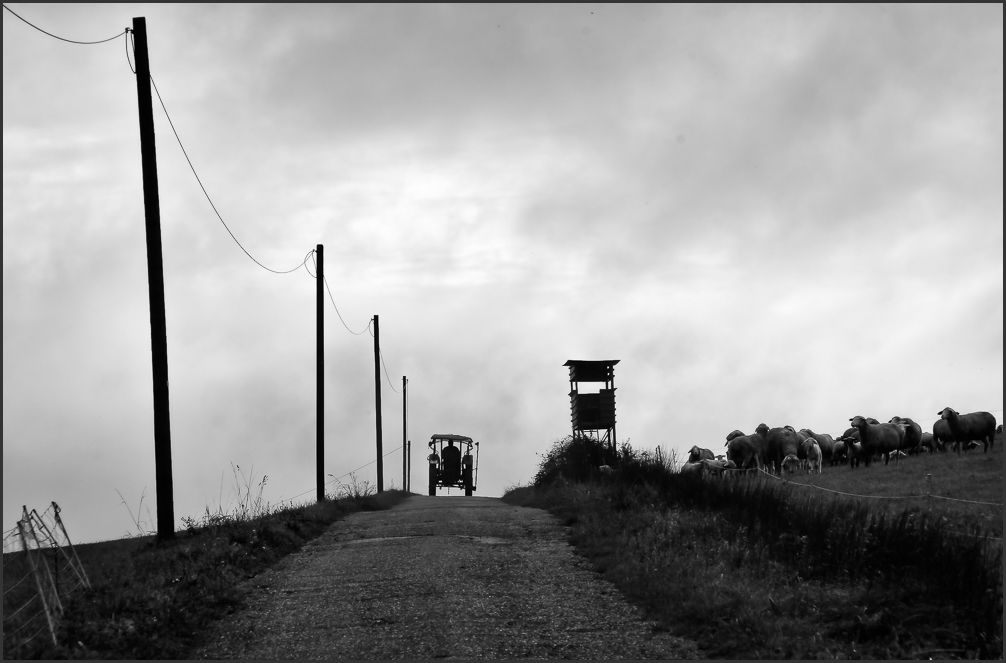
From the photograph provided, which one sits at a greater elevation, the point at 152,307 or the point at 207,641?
the point at 152,307

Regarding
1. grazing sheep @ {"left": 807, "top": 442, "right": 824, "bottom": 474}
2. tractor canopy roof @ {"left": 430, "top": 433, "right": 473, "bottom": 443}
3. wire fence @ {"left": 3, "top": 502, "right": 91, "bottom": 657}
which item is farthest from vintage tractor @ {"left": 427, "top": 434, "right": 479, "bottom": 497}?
wire fence @ {"left": 3, "top": 502, "right": 91, "bottom": 657}

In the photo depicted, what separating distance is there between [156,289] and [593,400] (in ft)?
85.3

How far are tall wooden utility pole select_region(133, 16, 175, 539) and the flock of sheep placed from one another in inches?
937

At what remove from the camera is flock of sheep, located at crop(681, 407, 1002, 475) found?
125ft

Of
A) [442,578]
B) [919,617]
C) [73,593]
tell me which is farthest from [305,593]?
[919,617]

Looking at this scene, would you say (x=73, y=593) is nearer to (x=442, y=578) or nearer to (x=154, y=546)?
(x=442, y=578)

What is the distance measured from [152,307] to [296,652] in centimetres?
1010

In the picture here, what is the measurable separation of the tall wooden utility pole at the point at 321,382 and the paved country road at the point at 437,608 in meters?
14.9

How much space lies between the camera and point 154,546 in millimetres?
16547

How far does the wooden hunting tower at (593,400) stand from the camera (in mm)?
40906

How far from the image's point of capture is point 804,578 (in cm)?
1170

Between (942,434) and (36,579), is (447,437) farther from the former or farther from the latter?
(36,579)

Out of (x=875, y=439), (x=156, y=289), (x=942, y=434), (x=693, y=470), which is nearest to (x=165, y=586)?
(x=156, y=289)

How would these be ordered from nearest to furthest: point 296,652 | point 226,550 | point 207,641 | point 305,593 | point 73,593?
point 296,652
point 207,641
point 73,593
point 305,593
point 226,550
